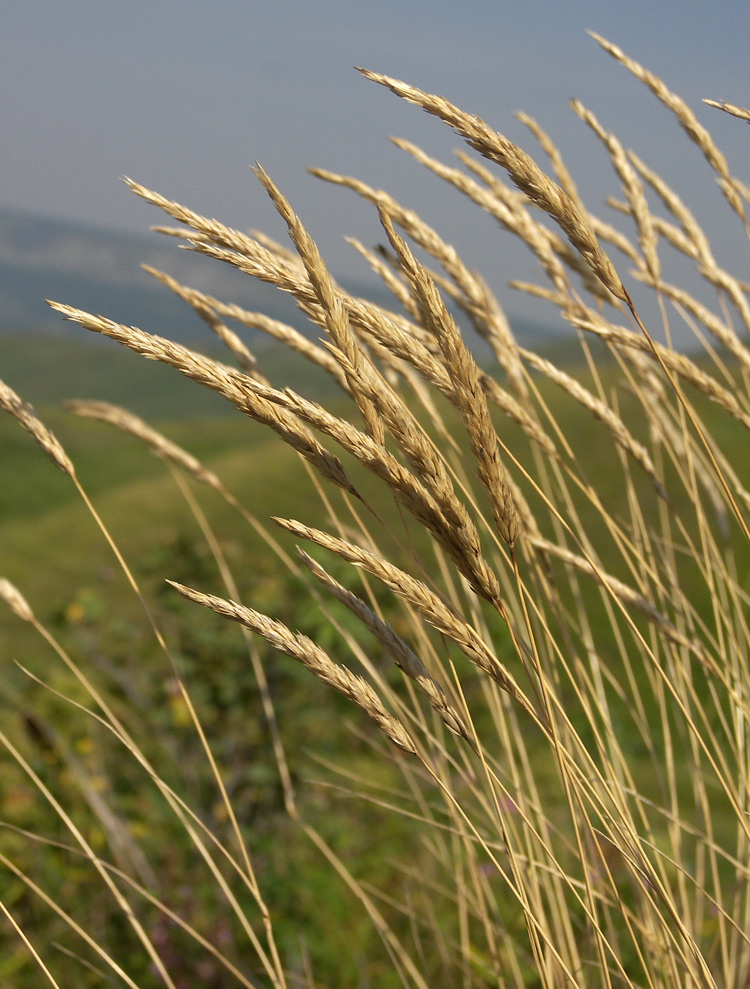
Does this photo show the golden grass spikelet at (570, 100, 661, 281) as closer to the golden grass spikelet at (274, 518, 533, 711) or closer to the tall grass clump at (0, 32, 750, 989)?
the tall grass clump at (0, 32, 750, 989)

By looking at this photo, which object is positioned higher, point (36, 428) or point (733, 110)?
point (733, 110)

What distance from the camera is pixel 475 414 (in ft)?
2.84

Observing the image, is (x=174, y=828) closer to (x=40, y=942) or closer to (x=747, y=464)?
(x=40, y=942)

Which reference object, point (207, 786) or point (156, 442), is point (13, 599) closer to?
point (156, 442)

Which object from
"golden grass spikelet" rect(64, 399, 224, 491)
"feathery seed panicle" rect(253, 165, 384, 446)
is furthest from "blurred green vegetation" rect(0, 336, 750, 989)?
"feathery seed panicle" rect(253, 165, 384, 446)

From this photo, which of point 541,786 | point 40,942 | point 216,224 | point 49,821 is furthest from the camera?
point 541,786

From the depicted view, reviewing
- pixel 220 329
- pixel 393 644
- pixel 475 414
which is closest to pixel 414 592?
pixel 393 644

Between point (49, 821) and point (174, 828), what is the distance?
0.51 meters

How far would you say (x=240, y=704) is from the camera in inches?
158

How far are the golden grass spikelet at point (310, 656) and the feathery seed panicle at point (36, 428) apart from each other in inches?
16.5

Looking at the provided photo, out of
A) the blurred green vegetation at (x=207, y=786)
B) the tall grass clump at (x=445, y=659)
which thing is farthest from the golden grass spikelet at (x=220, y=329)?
the blurred green vegetation at (x=207, y=786)

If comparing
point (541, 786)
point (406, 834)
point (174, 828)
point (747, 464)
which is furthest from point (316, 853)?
point (747, 464)

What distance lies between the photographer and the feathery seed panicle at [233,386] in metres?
0.93

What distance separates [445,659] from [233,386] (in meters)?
1.35
